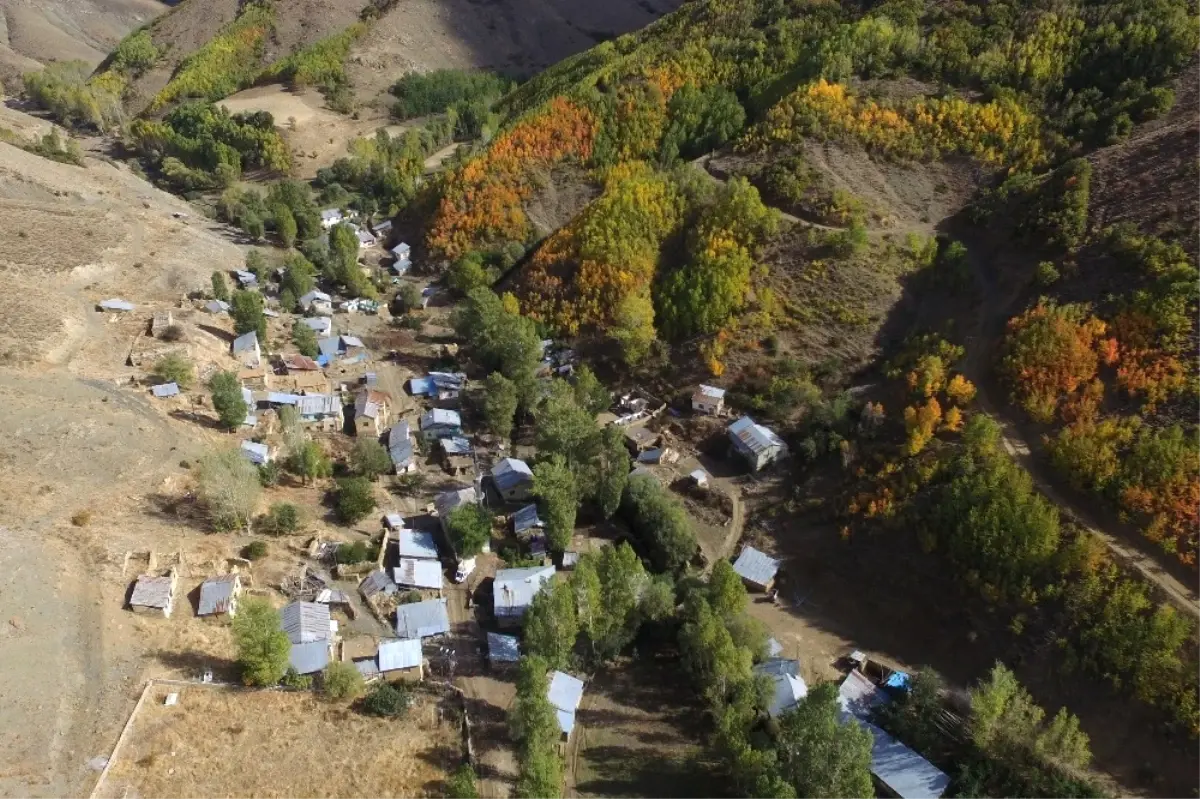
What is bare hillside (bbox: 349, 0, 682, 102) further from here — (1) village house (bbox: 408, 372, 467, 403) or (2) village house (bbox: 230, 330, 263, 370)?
(1) village house (bbox: 408, 372, 467, 403)

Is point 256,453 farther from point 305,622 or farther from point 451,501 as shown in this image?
point 305,622

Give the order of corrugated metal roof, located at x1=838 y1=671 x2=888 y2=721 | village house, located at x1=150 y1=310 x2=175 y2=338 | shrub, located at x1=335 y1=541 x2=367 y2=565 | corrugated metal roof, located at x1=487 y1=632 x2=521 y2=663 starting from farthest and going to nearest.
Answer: village house, located at x1=150 y1=310 x2=175 y2=338 < shrub, located at x1=335 y1=541 x2=367 y2=565 < corrugated metal roof, located at x1=487 y1=632 x2=521 y2=663 < corrugated metal roof, located at x1=838 y1=671 x2=888 y2=721

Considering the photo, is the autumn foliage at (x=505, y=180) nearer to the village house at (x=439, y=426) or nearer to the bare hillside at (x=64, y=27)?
the village house at (x=439, y=426)

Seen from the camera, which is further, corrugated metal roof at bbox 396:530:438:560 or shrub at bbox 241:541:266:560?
corrugated metal roof at bbox 396:530:438:560

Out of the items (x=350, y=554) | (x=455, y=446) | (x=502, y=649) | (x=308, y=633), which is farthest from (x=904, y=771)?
(x=455, y=446)

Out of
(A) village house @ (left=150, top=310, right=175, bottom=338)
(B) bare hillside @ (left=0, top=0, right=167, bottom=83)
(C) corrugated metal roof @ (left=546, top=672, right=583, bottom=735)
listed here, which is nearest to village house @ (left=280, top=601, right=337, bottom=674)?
(C) corrugated metal roof @ (left=546, top=672, right=583, bottom=735)

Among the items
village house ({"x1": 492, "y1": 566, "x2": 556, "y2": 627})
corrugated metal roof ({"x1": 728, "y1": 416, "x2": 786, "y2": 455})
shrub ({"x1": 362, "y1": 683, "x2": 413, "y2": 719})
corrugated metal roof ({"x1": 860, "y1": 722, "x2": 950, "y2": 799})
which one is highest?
corrugated metal roof ({"x1": 728, "y1": 416, "x2": 786, "y2": 455})
